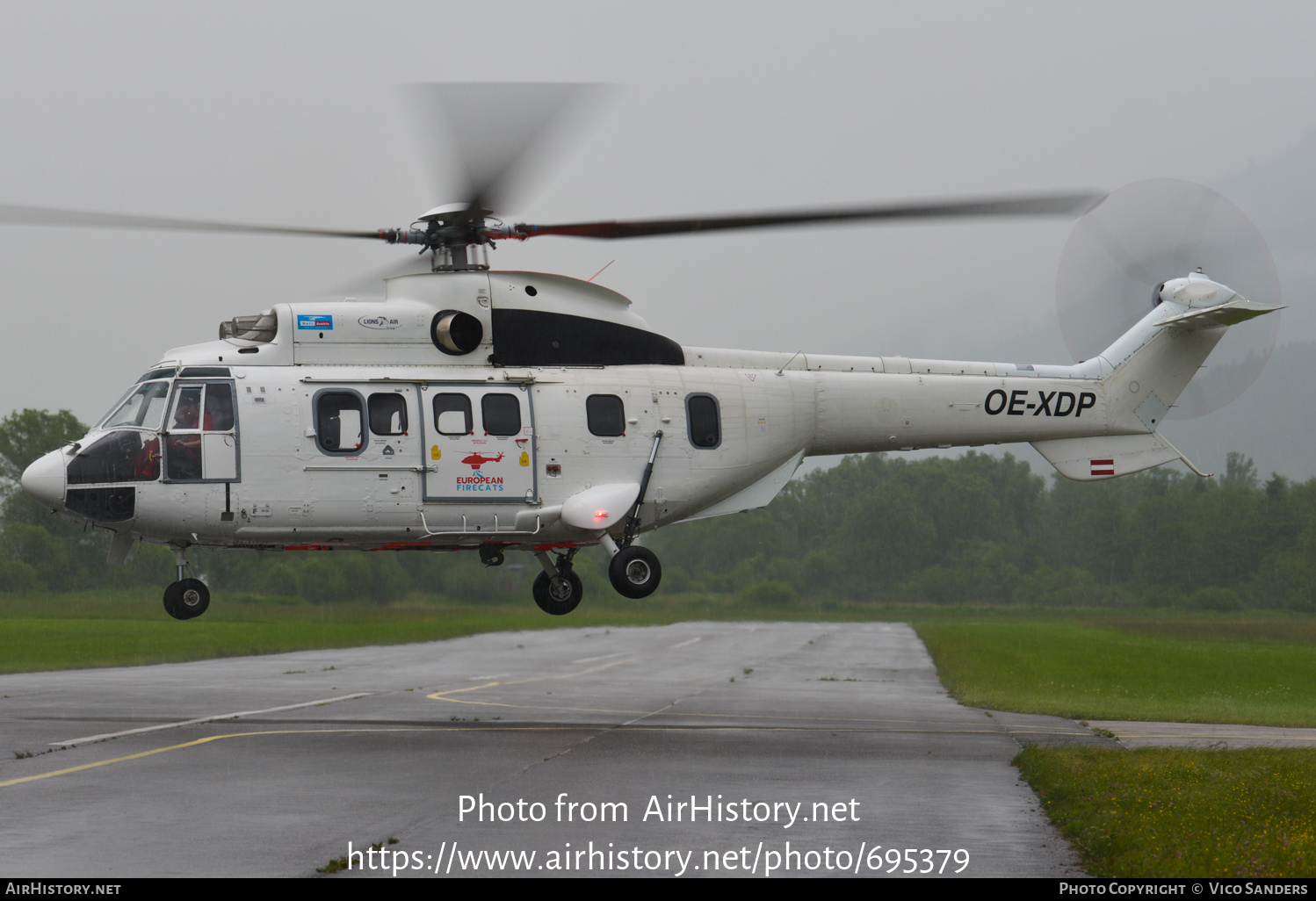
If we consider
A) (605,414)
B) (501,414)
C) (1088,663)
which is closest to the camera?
(501,414)

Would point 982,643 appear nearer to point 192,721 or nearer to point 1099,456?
point 1099,456

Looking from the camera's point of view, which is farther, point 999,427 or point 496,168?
point 999,427

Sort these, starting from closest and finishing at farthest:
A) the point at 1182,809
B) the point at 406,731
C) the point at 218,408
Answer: the point at 1182,809 → the point at 218,408 → the point at 406,731

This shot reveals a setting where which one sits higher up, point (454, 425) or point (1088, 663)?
point (454, 425)

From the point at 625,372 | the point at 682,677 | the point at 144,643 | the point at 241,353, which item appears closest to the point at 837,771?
the point at 625,372

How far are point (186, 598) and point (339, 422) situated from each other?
330cm

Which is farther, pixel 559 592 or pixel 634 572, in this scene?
pixel 559 592

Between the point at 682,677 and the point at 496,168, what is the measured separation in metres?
21.3

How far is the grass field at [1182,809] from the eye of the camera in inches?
393

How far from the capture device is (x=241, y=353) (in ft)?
56.7

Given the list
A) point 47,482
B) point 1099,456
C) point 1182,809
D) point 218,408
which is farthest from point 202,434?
point 1099,456

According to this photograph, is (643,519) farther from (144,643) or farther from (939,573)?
(939,573)

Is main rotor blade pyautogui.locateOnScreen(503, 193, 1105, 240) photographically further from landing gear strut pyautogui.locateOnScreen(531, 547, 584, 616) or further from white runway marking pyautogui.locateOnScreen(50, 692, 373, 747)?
white runway marking pyautogui.locateOnScreen(50, 692, 373, 747)

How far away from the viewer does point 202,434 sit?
54.7 feet
